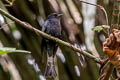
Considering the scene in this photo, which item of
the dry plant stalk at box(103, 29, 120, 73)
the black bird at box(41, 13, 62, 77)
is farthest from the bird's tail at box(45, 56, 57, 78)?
the dry plant stalk at box(103, 29, 120, 73)

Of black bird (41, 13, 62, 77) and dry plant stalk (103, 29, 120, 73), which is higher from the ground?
dry plant stalk (103, 29, 120, 73)

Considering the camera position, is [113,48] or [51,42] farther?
[51,42]

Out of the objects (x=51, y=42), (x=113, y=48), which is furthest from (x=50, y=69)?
(x=113, y=48)

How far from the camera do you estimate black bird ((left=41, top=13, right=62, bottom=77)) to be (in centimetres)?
187

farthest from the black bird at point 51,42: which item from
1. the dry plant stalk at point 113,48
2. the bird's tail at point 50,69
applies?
the dry plant stalk at point 113,48

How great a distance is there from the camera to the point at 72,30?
197 centimetres

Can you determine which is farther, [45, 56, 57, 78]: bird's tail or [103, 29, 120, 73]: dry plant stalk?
[45, 56, 57, 78]: bird's tail

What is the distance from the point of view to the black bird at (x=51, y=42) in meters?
1.87

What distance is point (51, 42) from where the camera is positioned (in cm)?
248

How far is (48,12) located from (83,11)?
0.26m

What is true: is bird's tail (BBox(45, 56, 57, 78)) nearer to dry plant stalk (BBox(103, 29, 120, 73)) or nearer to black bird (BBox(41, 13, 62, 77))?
black bird (BBox(41, 13, 62, 77))

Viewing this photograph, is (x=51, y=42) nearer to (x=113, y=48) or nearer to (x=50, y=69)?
(x=50, y=69)

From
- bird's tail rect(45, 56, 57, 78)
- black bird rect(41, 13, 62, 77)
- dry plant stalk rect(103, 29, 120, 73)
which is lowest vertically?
bird's tail rect(45, 56, 57, 78)

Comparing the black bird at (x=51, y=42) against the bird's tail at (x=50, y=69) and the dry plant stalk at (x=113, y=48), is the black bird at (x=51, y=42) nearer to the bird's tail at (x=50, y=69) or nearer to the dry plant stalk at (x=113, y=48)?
the bird's tail at (x=50, y=69)
